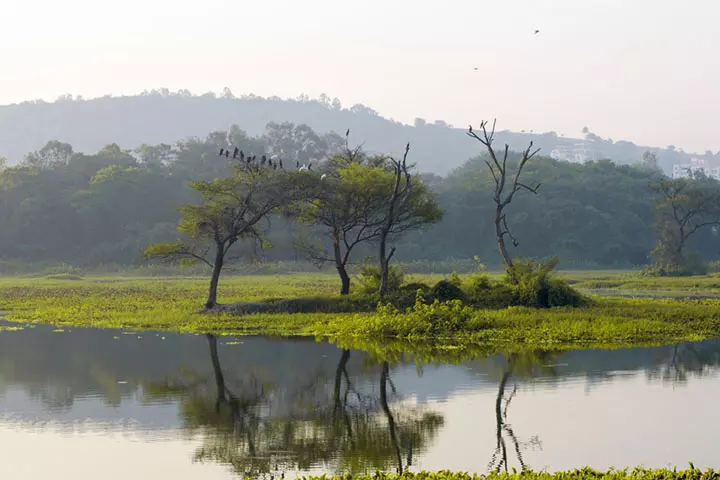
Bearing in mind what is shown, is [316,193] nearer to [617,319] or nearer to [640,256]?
[617,319]

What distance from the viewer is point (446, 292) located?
34781 mm

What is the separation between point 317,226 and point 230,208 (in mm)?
55288

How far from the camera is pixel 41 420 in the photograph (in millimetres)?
16953

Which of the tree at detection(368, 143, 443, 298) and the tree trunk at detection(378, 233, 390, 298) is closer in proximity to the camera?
the tree trunk at detection(378, 233, 390, 298)

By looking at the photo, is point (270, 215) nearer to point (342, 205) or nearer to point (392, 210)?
point (342, 205)

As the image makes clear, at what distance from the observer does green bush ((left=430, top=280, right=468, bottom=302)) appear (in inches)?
1367

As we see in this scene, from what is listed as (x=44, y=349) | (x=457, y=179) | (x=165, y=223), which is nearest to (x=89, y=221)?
(x=165, y=223)

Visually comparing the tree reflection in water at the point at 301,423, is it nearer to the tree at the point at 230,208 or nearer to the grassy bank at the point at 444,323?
the grassy bank at the point at 444,323

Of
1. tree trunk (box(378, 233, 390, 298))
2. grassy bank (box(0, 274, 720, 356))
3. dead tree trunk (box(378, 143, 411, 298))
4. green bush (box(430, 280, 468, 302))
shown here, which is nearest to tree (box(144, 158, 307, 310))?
grassy bank (box(0, 274, 720, 356))

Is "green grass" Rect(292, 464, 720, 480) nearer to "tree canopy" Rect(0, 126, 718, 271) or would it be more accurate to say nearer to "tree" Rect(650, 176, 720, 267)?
"tree" Rect(650, 176, 720, 267)

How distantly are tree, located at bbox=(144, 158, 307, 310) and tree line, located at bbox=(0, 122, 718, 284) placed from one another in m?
39.5

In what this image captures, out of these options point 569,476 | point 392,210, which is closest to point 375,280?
point 392,210

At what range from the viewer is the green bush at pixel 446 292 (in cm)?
3472

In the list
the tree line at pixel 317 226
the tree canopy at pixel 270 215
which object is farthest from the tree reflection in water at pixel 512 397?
the tree canopy at pixel 270 215
